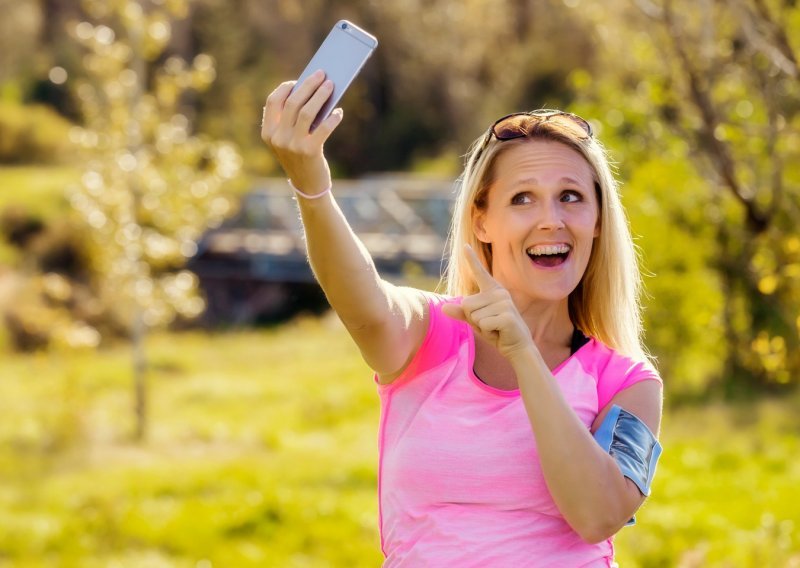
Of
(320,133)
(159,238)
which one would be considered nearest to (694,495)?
(159,238)

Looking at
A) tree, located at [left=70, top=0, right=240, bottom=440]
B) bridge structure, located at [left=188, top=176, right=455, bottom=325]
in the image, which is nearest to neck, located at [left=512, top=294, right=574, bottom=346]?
tree, located at [left=70, top=0, right=240, bottom=440]

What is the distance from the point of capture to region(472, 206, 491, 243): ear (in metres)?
2.27

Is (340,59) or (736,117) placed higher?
(736,117)

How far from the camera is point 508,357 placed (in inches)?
76.1

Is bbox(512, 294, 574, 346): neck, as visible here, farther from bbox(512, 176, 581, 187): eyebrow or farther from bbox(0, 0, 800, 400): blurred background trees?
bbox(0, 0, 800, 400): blurred background trees

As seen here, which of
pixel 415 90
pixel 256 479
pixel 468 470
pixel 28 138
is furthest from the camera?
pixel 415 90

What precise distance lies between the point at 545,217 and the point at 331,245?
416 millimetres

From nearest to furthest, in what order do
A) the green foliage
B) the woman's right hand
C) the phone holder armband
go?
1. the woman's right hand
2. the phone holder armband
3. the green foliage

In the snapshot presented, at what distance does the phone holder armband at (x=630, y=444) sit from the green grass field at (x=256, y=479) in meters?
3.93

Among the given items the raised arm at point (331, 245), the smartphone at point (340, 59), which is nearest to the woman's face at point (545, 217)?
the raised arm at point (331, 245)

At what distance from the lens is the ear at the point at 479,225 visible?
2266 millimetres

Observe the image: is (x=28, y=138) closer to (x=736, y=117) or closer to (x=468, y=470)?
(x=736, y=117)

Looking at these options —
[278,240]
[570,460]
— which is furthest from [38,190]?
[570,460]

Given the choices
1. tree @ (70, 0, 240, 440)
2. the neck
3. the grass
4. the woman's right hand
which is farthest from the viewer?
the grass
